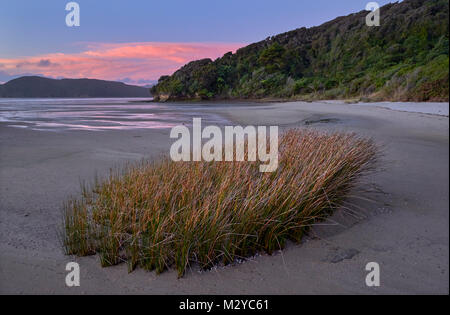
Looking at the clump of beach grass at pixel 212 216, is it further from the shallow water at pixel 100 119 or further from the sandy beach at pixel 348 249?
the shallow water at pixel 100 119

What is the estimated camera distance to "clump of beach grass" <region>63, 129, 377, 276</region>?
8.19ft

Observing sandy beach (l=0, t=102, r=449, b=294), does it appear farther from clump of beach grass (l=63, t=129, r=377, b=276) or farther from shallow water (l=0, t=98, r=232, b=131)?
shallow water (l=0, t=98, r=232, b=131)

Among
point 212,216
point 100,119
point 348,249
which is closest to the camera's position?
point 348,249

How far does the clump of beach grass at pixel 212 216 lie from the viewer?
8.19 ft

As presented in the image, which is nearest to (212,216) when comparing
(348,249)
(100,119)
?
(348,249)

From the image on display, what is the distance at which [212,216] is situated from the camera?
2605mm

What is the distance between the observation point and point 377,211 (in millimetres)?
2916

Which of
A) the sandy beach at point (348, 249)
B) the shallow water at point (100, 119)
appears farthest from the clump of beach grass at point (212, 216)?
the shallow water at point (100, 119)

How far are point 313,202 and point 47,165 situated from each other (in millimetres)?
5092

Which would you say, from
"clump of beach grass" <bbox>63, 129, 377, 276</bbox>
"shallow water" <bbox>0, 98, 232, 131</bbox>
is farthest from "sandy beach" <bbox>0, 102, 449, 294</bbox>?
"shallow water" <bbox>0, 98, 232, 131</bbox>

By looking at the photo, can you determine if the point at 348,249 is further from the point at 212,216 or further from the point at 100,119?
the point at 100,119

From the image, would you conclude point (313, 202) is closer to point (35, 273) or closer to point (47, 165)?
point (35, 273)
